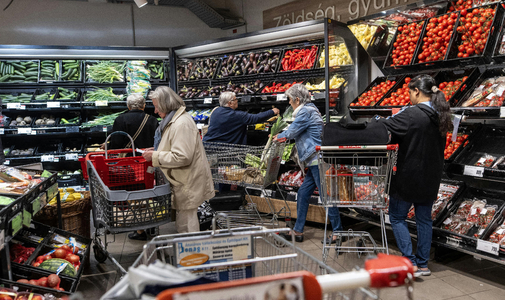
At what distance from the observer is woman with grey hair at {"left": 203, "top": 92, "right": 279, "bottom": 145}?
5145 mm

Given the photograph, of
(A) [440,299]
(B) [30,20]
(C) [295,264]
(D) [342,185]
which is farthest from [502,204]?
(B) [30,20]

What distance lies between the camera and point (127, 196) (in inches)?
114

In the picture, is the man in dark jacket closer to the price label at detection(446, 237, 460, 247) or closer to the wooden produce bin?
the wooden produce bin

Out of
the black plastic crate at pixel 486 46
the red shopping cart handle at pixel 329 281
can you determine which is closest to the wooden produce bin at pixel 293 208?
the black plastic crate at pixel 486 46

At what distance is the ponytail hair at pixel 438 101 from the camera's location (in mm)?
3252

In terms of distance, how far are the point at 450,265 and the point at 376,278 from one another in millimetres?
3406

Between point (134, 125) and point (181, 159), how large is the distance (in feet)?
7.11

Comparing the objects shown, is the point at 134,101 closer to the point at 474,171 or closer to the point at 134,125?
the point at 134,125

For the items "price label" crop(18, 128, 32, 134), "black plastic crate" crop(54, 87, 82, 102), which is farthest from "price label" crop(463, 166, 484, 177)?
"price label" crop(18, 128, 32, 134)

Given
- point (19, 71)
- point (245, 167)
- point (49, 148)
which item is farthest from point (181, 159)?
point (19, 71)

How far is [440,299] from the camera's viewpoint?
10.3 ft

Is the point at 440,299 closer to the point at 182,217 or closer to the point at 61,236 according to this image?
the point at 182,217

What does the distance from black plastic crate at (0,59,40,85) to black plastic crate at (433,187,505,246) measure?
6729 mm

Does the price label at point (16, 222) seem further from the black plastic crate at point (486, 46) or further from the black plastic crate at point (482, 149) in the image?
the black plastic crate at point (486, 46)
